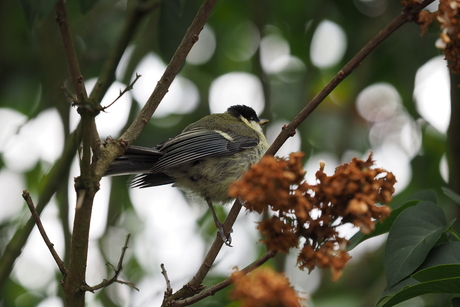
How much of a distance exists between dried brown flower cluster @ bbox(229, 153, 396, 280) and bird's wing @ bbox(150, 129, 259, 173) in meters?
2.10

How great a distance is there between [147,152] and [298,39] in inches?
90.7

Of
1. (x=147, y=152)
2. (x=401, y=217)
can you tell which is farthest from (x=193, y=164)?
(x=401, y=217)

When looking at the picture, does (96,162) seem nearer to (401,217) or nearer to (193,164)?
(401,217)

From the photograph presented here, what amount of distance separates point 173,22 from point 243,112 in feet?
7.77

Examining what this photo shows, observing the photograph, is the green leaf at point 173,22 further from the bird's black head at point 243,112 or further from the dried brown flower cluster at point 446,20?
the bird's black head at point 243,112

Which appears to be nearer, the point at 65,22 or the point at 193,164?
the point at 65,22

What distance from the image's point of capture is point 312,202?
1.60 meters

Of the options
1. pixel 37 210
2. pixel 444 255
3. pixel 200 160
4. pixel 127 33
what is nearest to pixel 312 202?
pixel 444 255

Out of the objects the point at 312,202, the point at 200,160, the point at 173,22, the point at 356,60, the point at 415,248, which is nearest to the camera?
the point at 312,202

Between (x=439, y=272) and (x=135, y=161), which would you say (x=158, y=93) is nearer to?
(x=439, y=272)

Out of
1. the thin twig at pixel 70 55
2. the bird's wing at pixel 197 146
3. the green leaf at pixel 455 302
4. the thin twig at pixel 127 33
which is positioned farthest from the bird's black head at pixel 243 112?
the thin twig at pixel 70 55

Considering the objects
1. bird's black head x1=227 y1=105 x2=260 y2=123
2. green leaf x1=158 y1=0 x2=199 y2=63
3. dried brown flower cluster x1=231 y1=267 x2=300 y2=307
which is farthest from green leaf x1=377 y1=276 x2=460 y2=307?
bird's black head x1=227 y1=105 x2=260 y2=123

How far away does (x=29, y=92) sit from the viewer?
5047 millimetres

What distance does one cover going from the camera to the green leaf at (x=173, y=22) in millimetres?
2490
